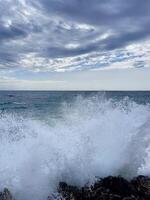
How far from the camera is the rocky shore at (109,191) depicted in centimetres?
613

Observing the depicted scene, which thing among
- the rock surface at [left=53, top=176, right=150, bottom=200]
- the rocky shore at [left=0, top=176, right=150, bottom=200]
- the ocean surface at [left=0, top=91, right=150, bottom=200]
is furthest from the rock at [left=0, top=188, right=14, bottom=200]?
the rock surface at [left=53, top=176, right=150, bottom=200]

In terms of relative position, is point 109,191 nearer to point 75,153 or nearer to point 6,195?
point 75,153

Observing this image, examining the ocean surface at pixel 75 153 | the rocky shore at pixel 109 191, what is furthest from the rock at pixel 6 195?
the ocean surface at pixel 75 153

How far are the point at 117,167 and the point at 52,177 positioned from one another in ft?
7.07

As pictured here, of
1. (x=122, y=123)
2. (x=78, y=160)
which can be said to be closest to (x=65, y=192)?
(x=78, y=160)

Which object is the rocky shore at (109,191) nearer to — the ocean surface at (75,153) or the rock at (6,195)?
the rock at (6,195)

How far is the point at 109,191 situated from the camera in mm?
6262

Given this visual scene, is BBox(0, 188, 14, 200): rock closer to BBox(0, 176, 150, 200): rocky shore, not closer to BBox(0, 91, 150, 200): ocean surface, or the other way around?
BBox(0, 176, 150, 200): rocky shore

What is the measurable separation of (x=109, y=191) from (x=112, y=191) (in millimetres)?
88

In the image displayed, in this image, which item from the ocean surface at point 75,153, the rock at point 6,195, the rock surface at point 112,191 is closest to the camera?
the rock surface at point 112,191

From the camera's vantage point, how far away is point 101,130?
10016 millimetres

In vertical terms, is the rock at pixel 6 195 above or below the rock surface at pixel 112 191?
below

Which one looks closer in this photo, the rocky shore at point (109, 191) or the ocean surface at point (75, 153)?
the rocky shore at point (109, 191)

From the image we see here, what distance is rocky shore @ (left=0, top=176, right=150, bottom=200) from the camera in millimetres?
6129
